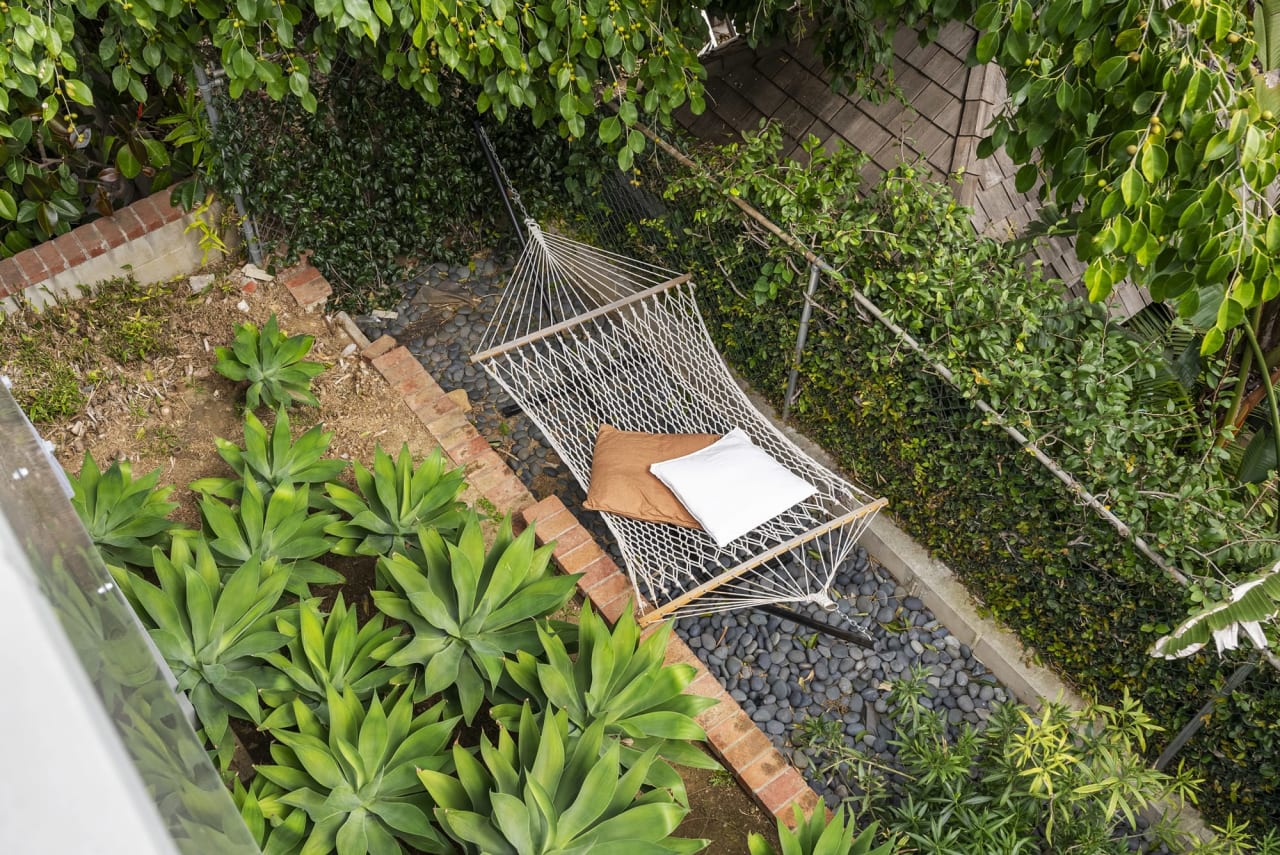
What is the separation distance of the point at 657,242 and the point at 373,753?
10.0 feet

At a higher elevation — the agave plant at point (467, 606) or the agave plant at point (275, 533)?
the agave plant at point (275, 533)

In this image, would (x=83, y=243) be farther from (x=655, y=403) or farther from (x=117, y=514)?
(x=655, y=403)

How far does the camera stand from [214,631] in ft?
8.88

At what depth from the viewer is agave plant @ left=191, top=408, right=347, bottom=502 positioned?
10.9 ft

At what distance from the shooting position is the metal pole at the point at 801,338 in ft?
Answer: 12.9

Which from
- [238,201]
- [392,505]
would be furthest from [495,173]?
[392,505]

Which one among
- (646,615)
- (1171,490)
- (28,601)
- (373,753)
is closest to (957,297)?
(1171,490)

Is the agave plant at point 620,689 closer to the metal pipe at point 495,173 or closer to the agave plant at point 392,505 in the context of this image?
the agave plant at point 392,505

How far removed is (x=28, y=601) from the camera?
60cm

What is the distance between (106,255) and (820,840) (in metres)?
3.95

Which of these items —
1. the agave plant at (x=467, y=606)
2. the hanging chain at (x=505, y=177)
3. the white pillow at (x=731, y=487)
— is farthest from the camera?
the hanging chain at (x=505, y=177)

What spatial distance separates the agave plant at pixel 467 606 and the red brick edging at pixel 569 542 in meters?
0.20

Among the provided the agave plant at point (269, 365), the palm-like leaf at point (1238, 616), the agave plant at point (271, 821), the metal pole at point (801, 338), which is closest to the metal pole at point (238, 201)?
the agave plant at point (269, 365)

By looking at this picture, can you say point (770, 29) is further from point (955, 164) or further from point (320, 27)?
point (320, 27)
